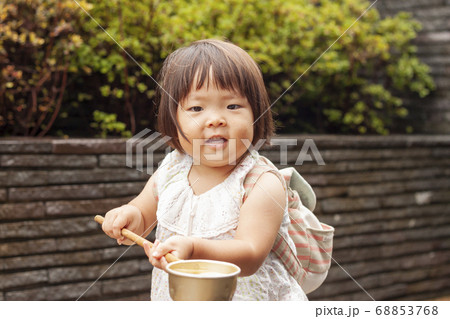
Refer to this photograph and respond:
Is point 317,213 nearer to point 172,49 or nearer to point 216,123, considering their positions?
point 172,49

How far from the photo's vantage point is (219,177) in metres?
1.61

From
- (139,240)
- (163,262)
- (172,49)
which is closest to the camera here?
(163,262)

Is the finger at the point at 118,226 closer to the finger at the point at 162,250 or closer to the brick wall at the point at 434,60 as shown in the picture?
the finger at the point at 162,250

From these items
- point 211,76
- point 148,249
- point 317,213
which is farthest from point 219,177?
point 317,213

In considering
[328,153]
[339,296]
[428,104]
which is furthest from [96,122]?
[428,104]

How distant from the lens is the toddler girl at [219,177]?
1.47 metres

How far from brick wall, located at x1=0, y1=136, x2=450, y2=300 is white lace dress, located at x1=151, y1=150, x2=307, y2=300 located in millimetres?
1425

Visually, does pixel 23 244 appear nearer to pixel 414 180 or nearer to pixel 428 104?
pixel 414 180

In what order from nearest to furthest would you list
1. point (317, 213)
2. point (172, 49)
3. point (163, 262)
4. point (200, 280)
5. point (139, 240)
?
1. point (200, 280)
2. point (163, 262)
3. point (139, 240)
4. point (172, 49)
5. point (317, 213)

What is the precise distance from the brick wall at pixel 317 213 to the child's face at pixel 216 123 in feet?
5.26

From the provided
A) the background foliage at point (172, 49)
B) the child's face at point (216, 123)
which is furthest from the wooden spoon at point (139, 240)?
the background foliage at point (172, 49)

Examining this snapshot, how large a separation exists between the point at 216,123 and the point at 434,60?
3.78 meters

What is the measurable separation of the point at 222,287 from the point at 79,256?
2009 millimetres

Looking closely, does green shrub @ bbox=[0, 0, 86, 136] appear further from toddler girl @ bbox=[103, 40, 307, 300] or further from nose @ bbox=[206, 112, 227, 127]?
nose @ bbox=[206, 112, 227, 127]
